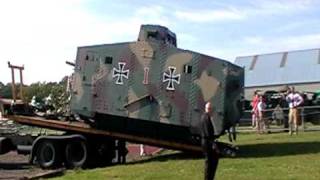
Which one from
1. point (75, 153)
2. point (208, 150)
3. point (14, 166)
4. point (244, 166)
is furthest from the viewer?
point (14, 166)

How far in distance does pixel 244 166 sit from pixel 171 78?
12.5 ft

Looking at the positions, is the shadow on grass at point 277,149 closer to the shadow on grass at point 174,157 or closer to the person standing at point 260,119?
the shadow on grass at point 174,157

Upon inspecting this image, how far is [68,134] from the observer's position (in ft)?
73.9

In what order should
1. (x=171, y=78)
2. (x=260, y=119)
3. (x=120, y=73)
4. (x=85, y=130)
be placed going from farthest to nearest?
(x=260, y=119)
(x=85, y=130)
(x=120, y=73)
(x=171, y=78)

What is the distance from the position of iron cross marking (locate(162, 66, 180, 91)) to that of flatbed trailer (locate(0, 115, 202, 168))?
1.67 m

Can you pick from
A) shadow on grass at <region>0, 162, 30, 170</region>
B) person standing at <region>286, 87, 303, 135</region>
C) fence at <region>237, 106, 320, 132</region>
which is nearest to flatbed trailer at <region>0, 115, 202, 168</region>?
shadow on grass at <region>0, 162, 30, 170</region>

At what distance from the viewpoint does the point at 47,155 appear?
22.4 meters

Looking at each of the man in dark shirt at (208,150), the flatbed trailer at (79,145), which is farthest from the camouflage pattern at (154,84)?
the man in dark shirt at (208,150)

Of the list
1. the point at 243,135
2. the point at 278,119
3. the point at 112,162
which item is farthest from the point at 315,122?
the point at 112,162

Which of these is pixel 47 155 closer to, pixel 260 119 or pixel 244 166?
pixel 244 166

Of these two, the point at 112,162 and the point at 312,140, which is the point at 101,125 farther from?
the point at 312,140

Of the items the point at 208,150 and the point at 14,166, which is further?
the point at 14,166

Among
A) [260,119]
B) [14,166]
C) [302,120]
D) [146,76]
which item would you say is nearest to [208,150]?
[146,76]

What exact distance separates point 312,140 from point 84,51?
8.71m
